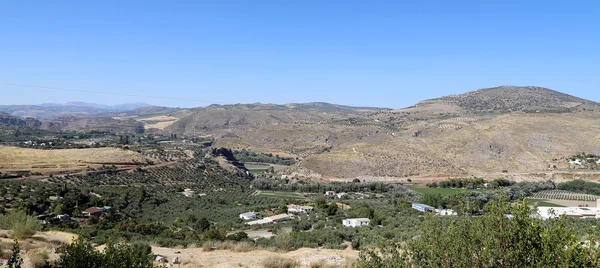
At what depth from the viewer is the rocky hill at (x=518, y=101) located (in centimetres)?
15950

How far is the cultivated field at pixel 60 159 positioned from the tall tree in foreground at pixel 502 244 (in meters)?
64.1

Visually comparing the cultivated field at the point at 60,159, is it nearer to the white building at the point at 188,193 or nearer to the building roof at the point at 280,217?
the white building at the point at 188,193

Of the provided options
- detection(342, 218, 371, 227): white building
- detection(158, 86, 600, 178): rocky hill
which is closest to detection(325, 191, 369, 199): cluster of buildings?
detection(158, 86, 600, 178): rocky hill

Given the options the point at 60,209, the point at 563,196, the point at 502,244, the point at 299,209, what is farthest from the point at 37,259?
the point at 563,196

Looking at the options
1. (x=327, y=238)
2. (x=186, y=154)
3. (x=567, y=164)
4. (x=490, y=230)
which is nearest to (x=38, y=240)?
(x=327, y=238)

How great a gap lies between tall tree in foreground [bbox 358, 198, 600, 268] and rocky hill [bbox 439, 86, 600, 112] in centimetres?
16462

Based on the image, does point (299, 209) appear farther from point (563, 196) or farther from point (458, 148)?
point (458, 148)

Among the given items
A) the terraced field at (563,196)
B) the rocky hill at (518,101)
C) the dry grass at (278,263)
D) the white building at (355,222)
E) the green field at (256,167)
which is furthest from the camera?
the rocky hill at (518,101)

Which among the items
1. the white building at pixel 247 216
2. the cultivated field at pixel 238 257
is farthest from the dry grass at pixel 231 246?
the white building at pixel 247 216

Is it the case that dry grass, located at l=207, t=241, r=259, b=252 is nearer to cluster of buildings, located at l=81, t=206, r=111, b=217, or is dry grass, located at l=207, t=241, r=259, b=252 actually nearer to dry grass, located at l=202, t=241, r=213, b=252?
dry grass, located at l=202, t=241, r=213, b=252

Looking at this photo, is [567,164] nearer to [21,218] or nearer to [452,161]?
[452,161]

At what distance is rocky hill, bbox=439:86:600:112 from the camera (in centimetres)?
15950

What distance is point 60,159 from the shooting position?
6838 cm

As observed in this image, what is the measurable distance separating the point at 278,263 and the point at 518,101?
186 metres
